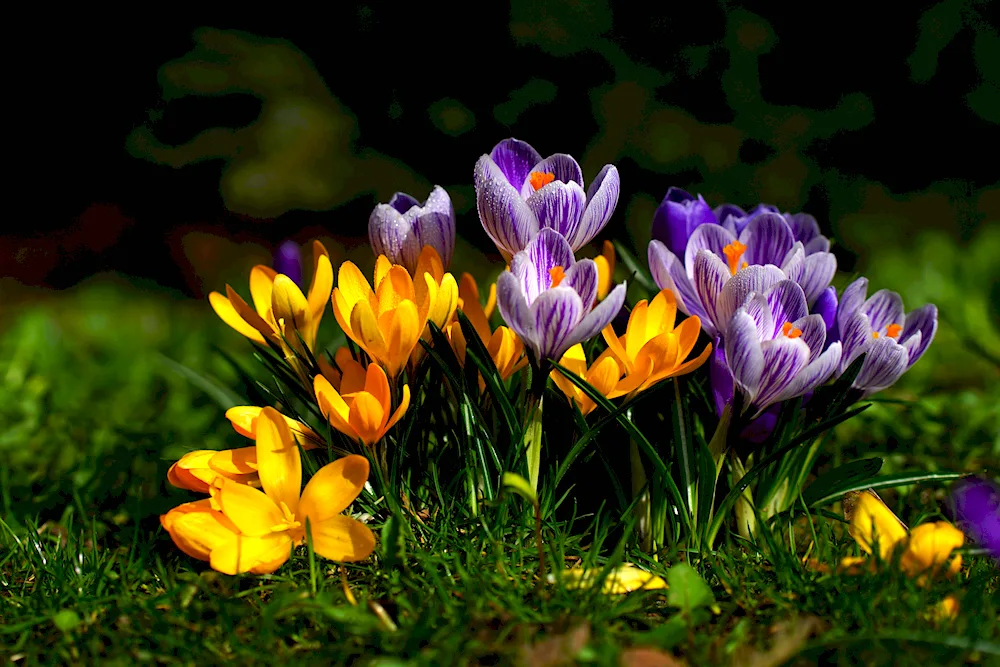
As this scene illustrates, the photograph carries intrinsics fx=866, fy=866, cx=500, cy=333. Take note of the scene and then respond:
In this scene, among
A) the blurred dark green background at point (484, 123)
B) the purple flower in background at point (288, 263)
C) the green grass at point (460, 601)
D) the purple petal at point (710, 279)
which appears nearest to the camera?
the green grass at point (460, 601)

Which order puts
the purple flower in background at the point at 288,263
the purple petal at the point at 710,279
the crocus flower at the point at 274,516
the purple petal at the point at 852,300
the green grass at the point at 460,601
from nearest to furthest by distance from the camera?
the green grass at the point at 460,601
the crocus flower at the point at 274,516
the purple petal at the point at 710,279
the purple petal at the point at 852,300
the purple flower in background at the point at 288,263

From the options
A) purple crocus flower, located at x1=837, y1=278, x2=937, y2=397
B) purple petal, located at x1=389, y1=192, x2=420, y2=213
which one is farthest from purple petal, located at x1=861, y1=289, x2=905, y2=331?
purple petal, located at x1=389, y1=192, x2=420, y2=213

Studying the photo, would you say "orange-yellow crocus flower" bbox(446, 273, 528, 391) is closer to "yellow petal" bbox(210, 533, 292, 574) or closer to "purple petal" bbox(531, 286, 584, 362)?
"purple petal" bbox(531, 286, 584, 362)

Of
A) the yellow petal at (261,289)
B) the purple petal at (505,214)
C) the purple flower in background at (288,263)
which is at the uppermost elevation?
the purple petal at (505,214)

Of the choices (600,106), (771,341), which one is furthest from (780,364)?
(600,106)

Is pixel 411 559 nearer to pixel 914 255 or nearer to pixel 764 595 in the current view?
pixel 764 595

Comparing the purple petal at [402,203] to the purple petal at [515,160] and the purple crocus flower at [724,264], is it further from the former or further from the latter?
the purple crocus flower at [724,264]

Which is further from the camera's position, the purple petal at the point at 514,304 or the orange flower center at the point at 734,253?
the orange flower center at the point at 734,253

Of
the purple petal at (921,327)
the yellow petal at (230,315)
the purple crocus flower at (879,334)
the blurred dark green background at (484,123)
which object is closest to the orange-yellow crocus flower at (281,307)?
the yellow petal at (230,315)
